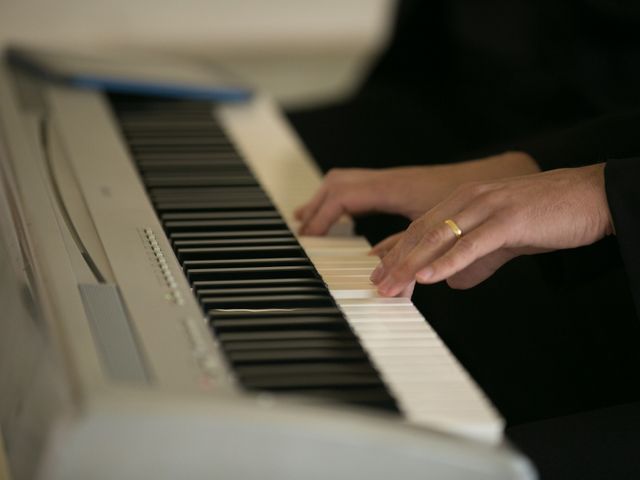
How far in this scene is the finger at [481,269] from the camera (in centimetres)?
121

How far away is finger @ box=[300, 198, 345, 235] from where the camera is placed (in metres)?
1.39

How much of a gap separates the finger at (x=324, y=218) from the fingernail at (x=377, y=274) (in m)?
0.20

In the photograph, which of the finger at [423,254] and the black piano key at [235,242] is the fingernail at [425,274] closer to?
the finger at [423,254]

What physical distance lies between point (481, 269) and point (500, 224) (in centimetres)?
13

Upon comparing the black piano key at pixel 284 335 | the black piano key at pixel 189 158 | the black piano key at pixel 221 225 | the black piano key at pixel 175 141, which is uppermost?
the black piano key at pixel 175 141

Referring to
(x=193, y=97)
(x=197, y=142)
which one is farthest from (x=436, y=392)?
(x=193, y=97)

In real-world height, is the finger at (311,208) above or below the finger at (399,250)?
above

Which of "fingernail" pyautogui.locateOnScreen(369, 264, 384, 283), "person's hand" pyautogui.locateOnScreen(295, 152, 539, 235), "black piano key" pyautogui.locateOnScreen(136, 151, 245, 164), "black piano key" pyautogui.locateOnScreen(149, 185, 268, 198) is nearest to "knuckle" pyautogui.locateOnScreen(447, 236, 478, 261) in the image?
"fingernail" pyautogui.locateOnScreen(369, 264, 384, 283)

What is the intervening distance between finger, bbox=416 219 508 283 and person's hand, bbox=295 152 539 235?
305 mm

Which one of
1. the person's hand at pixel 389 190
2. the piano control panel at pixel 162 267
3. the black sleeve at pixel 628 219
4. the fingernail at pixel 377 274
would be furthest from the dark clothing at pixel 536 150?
the piano control panel at pixel 162 267

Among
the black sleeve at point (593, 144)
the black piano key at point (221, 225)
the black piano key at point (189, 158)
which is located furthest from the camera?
the black piano key at point (189, 158)

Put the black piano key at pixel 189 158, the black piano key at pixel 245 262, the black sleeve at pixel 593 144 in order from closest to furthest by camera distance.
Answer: the black piano key at pixel 245 262, the black sleeve at pixel 593 144, the black piano key at pixel 189 158

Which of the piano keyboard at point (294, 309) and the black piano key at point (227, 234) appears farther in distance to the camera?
the black piano key at point (227, 234)

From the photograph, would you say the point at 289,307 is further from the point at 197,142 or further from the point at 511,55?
the point at 511,55
